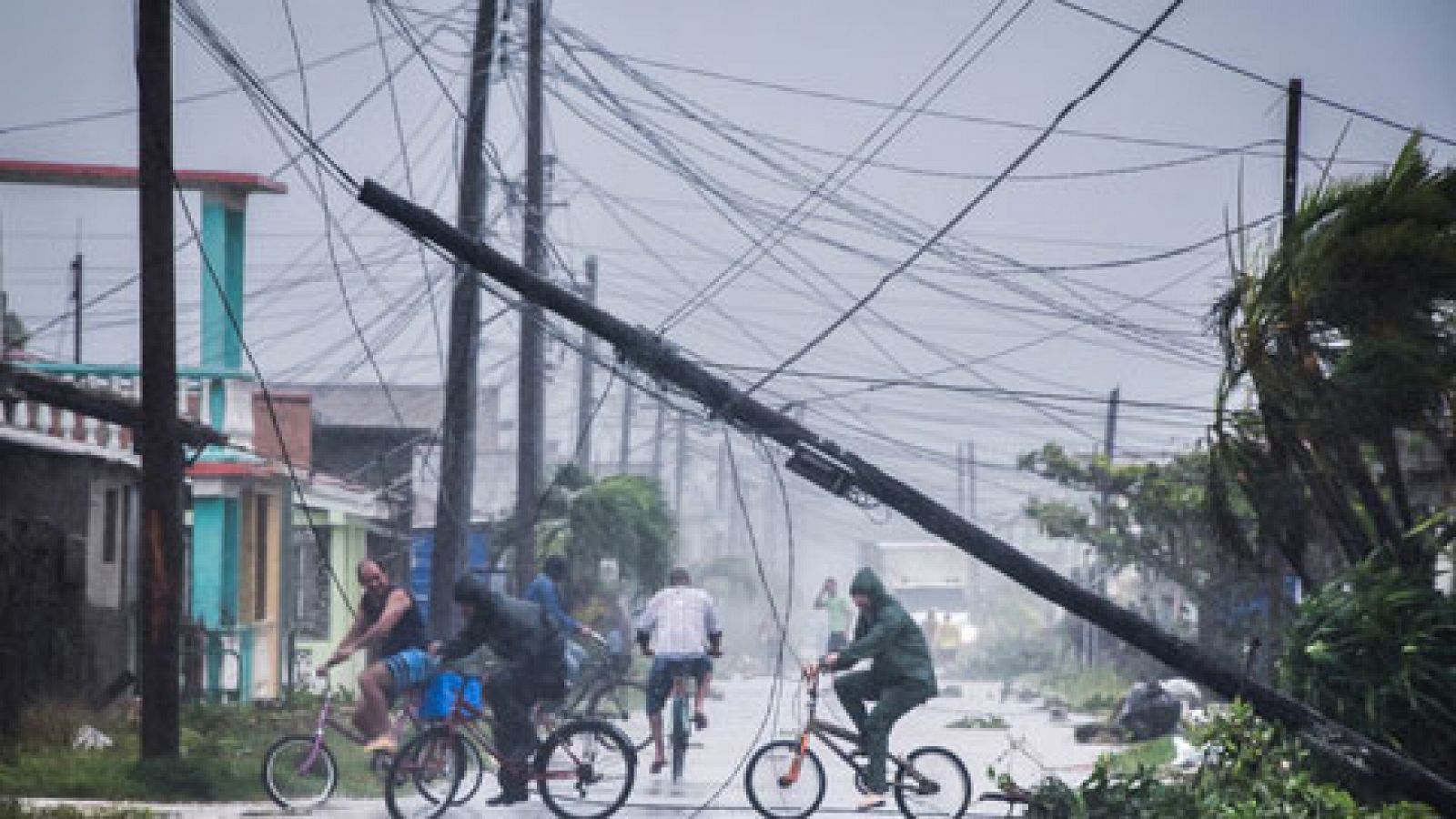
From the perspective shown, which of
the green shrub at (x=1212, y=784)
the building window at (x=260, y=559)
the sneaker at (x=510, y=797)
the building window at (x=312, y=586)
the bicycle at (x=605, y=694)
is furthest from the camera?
the building window at (x=312, y=586)

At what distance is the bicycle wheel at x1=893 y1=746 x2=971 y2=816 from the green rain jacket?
0.58 metres

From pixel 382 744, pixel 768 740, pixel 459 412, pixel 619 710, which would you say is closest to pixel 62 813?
pixel 382 744

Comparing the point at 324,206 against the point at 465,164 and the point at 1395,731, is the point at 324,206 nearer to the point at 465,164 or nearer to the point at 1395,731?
the point at 465,164

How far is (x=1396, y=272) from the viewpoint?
56.0 ft

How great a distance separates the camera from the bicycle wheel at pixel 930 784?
19.0m

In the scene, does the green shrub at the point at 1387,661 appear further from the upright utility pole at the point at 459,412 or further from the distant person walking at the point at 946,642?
the distant person walking at the point at 946,642

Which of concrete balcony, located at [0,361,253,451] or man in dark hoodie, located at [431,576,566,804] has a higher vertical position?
concrete balcony, located at [0,361,253,451]

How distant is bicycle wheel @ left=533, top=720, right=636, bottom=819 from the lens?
18.4 meters

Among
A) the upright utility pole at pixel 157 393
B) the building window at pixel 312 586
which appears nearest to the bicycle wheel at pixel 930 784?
the upright utility pole at pixel 157 393

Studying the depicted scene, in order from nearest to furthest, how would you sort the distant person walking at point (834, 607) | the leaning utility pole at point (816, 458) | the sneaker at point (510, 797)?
the leaning utility pole at point (816, 458), the sneaker at point (510, 797), the distant person walking at point (834, 607)

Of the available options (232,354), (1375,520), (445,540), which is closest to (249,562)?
(232,354)

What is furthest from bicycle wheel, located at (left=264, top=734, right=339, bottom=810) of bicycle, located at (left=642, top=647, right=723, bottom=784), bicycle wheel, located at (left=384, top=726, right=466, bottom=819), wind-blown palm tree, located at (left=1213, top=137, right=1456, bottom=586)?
wind-blown palm tree, located at (left=1213, top=137, right=1456, bottom=586)

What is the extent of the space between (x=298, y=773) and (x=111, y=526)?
12.3m

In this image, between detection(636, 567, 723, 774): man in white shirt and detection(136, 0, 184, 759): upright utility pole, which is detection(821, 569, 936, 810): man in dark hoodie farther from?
detection(136, 0, 184, 759): upright utility pole
